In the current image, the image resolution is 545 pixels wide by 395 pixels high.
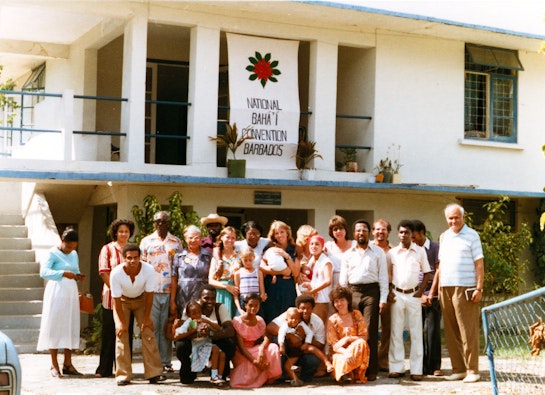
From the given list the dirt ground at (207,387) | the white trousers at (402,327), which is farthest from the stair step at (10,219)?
the white trousers at (402,327)

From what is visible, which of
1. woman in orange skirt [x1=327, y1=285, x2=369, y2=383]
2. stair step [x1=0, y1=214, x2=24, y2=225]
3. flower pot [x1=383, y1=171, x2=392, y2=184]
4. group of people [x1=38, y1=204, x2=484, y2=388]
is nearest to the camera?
group of people [x1=38, y1=204, x2=484, y2=388]

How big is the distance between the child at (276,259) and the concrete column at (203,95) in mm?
3909

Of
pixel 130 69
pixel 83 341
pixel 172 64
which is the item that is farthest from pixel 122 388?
pixel 172 64

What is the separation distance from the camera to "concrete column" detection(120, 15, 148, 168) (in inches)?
533

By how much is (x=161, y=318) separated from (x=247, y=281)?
1.21 m

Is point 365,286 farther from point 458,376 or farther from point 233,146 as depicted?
point 233,146

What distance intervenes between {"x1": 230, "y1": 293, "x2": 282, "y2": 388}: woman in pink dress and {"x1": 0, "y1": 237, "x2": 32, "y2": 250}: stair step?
6123 millimetres

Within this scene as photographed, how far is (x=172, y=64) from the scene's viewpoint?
16.5m

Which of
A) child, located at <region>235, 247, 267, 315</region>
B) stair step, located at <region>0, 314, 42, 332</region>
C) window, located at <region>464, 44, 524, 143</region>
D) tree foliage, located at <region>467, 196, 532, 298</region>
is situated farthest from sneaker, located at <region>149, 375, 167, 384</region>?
window, located at <region>464, 44, 524, 143</region>

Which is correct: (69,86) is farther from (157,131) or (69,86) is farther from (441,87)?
(441,87)

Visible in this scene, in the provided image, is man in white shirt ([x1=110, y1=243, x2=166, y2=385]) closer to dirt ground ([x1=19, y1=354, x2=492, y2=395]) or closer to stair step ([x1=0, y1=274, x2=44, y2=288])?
dirt ground ([x1=19, y1=354, x2=492, y2=395])

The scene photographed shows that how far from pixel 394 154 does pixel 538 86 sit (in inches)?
154

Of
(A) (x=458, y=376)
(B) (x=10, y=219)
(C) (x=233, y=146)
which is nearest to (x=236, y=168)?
(C) (x=233, y=146)

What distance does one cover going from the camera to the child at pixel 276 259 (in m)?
10.4
